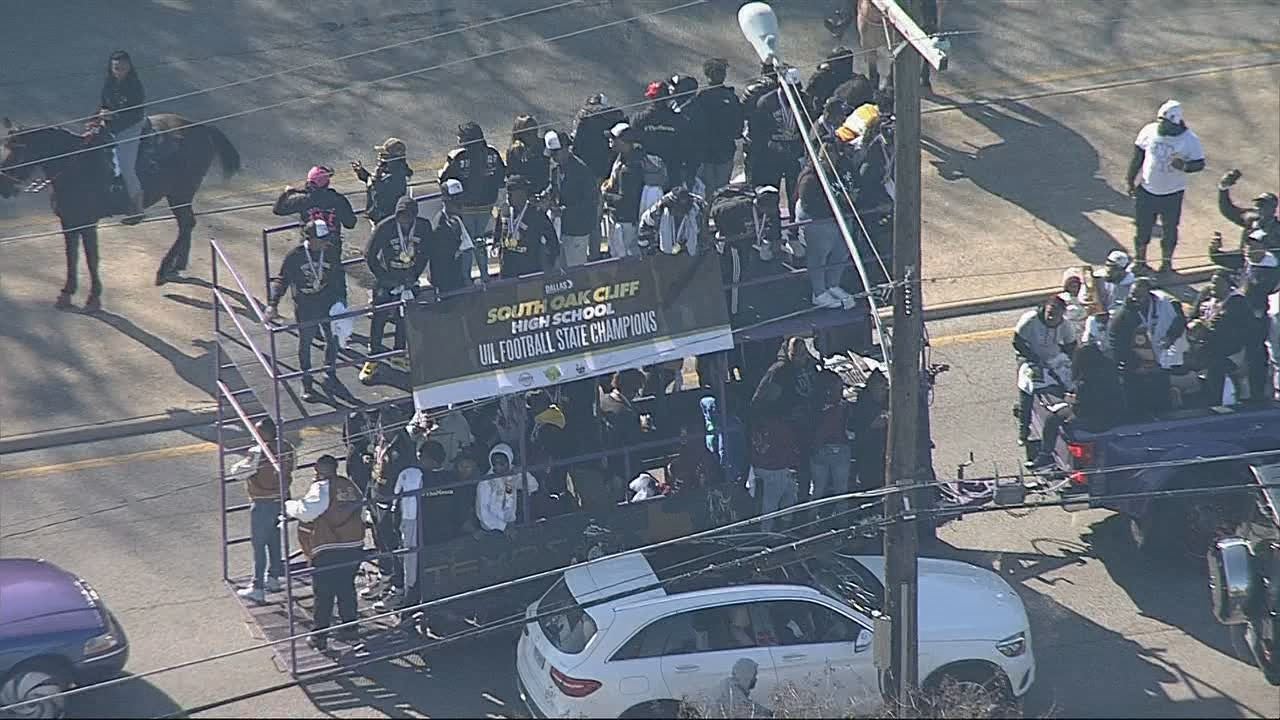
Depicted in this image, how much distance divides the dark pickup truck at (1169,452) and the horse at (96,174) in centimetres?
1004

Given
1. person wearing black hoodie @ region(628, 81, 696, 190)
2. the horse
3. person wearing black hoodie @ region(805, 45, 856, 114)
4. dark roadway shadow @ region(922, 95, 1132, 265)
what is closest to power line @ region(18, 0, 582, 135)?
the horse

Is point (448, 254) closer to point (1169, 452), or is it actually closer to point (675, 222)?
point (675, 222)

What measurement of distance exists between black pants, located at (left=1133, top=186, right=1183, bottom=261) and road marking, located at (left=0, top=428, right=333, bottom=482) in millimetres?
9107

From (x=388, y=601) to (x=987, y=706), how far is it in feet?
15.9

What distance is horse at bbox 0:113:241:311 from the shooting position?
833 inches

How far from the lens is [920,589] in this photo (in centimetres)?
1614

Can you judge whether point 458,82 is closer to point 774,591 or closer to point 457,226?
point 457,226

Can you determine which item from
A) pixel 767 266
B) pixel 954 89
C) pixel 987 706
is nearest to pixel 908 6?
pixel 767 266

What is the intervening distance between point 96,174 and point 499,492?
7466 millimetres

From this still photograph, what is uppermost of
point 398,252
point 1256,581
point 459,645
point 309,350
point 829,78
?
point 829,78

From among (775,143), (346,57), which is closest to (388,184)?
(775,143)

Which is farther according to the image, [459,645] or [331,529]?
[459,645]

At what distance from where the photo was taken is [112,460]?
771 inches

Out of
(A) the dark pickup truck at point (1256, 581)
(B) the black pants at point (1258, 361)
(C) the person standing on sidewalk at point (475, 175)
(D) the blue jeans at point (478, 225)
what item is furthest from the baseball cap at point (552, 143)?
(A) the dark pickup truck at point (1256, 581)
